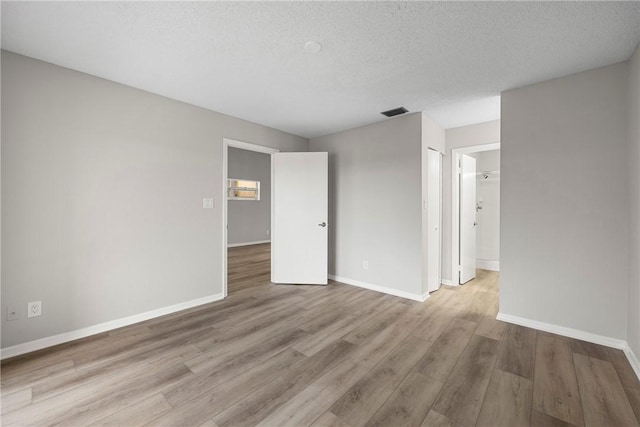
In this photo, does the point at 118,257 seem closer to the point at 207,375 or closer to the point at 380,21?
the point at 207,375

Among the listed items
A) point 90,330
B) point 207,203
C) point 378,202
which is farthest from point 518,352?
point 90,330

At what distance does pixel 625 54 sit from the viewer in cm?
210

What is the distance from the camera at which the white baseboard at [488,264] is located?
4.98 meters

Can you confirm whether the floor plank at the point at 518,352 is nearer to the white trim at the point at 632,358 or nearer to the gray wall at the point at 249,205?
the white trim at the point at 632,358

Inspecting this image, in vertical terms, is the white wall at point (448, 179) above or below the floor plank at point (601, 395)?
above

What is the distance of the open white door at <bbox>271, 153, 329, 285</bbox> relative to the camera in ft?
13.5

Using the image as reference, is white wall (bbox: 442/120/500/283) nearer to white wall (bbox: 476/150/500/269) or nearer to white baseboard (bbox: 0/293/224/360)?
white wall (bbox: 476/150/500/269)

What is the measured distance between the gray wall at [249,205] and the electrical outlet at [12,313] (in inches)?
207

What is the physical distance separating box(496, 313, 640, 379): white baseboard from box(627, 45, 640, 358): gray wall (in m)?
0.08

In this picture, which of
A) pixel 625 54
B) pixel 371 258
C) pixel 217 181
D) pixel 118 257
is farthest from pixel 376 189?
pixel 118 257

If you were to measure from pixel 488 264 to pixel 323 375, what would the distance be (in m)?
4.63

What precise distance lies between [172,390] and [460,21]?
3.12 meters

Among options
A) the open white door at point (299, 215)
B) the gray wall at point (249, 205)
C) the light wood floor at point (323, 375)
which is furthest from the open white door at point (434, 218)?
the gray wall at point (249, 205)

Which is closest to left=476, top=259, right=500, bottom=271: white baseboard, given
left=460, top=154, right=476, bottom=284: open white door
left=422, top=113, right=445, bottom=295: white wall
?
left=460, top=154, right=476, bottom=284: open white door
